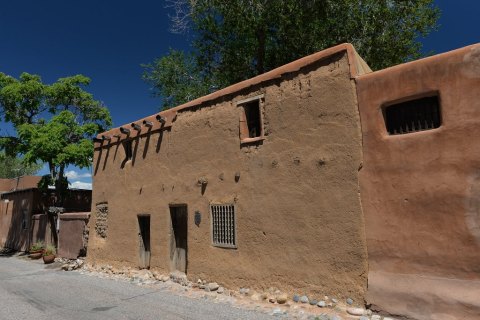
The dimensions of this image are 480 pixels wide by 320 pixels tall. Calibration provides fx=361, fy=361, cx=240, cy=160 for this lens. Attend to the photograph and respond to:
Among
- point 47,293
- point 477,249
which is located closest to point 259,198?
point 477,249

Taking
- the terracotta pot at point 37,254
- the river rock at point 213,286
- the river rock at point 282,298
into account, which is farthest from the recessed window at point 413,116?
the terracotta pot at point 37,254

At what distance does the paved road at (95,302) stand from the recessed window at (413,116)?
13.4 feet

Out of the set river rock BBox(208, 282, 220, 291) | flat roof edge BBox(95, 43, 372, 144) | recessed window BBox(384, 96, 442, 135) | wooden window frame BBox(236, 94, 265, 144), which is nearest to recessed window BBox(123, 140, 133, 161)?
flat roof edge BBox(95, 43, 372, 144)

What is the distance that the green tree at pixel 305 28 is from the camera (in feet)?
49.1

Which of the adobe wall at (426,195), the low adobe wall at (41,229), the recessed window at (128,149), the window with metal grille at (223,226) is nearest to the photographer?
the adobe wall at (426,195)

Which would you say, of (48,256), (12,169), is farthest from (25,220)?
(12,169)

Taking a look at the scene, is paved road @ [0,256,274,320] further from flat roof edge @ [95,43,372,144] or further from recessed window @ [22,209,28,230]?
recessed window @ [22,209,28,230]

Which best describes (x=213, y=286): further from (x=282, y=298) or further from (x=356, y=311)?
(x=356, y=311)

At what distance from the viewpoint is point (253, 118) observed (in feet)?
28.7

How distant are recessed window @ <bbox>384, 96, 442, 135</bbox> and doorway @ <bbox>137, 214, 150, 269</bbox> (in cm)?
769

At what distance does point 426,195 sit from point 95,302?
721cm

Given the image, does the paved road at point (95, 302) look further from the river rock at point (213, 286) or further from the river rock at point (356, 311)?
the river rock at point (356, 311)

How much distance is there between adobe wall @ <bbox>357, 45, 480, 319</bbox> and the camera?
5324 mm

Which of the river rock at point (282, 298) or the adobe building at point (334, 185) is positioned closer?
the adobe building at point (334, 185)
